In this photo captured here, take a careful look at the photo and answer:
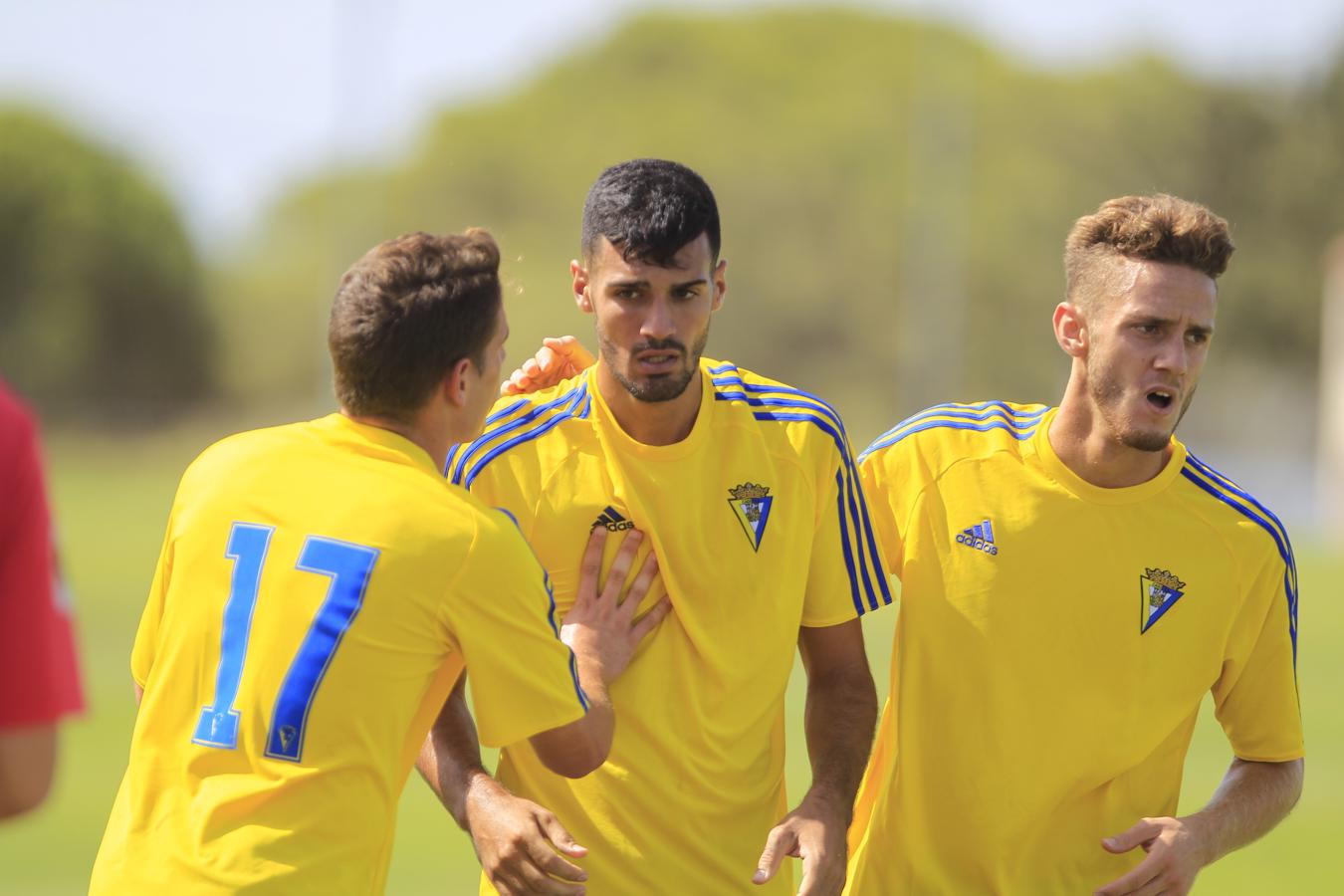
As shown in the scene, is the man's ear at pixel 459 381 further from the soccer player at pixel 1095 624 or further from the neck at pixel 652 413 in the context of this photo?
the soccer player at pixel 1095 624

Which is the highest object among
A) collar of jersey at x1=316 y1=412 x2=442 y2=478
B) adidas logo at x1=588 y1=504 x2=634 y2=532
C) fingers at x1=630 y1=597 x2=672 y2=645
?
collar of jersey at x1=316 y1=412 x2=442 y2=478

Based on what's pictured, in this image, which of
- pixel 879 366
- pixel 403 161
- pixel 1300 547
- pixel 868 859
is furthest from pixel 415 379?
pixel 403 161

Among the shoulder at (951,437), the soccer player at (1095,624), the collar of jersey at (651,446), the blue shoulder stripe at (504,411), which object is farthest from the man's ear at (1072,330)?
the blue shoulder stripe at (504,411)

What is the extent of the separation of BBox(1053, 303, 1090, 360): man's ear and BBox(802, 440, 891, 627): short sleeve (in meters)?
0.68

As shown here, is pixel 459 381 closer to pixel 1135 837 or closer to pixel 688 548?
pixel 688 548

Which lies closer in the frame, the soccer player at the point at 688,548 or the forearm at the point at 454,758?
the forearm at the point at 454,758

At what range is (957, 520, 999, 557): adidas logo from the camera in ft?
13.9

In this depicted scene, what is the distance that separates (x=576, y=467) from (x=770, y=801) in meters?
0.95

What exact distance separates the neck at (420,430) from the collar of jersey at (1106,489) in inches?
64.0

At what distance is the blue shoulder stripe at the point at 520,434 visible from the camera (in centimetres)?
400

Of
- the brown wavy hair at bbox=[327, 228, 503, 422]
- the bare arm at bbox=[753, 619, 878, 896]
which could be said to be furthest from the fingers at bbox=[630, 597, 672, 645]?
the brown wavy hair at bbox=[327, 228, 503, 422]

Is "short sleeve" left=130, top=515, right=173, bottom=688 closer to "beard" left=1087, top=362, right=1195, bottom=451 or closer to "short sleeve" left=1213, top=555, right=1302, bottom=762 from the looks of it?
"beard" left=1087, top=362, right=1195, bottom=451

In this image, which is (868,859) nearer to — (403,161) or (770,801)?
(770,801)

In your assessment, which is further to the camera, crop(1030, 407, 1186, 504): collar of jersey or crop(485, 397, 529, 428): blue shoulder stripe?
crop(1030, 407, 1186, 504): collar of jersey
